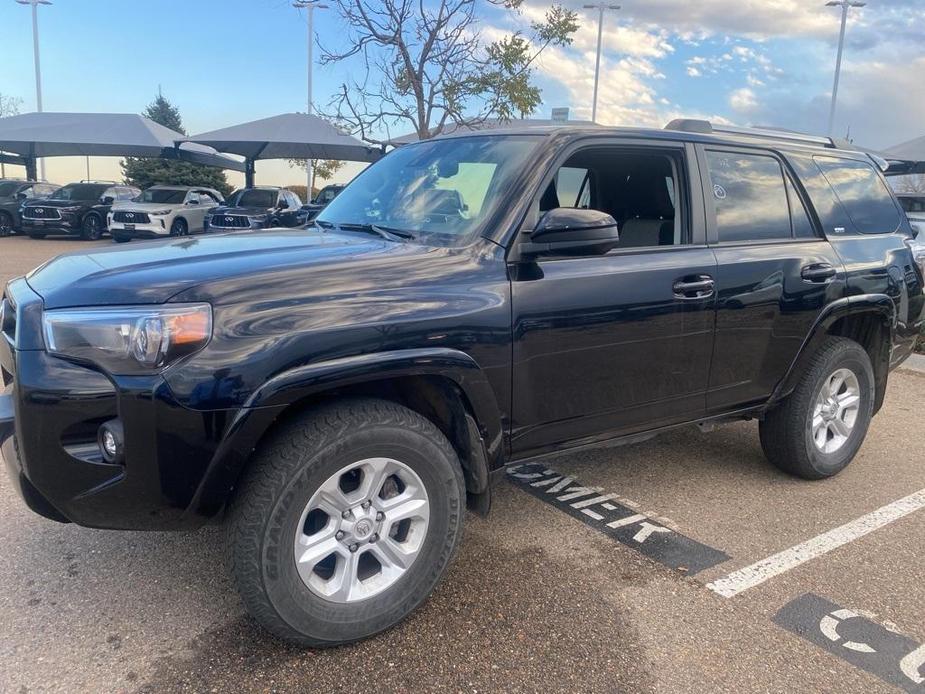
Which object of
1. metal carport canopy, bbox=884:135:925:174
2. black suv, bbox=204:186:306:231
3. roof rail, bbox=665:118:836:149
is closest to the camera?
roof rail, bbox=665:118:836:149

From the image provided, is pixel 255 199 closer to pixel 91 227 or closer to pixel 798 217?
pixel 91 227

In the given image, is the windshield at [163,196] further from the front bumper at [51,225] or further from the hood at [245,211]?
the hood at [245,211]

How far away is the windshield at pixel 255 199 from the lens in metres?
18.1

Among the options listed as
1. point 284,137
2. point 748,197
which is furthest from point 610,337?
point 284,137

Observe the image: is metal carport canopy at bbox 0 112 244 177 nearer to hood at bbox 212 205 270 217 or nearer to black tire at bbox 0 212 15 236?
black tire at bbox 0 212 15 236

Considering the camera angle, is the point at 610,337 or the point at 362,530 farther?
the point at 610,337

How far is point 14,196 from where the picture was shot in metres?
23.5

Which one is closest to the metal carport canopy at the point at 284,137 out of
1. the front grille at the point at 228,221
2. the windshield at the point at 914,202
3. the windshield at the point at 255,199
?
the windshield at the point at 255,199

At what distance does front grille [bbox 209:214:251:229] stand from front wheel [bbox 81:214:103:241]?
7616 millimetres

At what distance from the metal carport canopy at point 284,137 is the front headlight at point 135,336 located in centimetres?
1968

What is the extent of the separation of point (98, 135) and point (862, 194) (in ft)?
88.4

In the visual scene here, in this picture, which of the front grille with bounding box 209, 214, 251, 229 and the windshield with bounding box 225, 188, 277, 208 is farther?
the windshield with bounding box 225, 188, 277, 208

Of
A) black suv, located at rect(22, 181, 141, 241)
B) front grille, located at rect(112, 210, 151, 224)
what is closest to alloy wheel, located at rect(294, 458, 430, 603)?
front grille, located at rect(112, 210, 151, 224)

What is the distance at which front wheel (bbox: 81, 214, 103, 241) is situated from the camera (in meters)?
21.3
